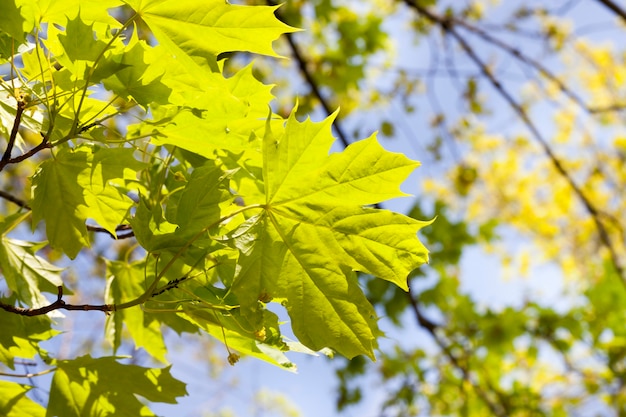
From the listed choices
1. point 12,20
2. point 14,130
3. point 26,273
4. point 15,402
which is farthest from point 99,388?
point 12,20

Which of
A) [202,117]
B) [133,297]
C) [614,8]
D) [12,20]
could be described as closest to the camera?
[12,20]

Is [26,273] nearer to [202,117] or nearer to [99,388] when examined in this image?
[99,388]

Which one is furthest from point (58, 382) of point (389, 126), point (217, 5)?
point (389, 126)

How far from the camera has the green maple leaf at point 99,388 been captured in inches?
34.6

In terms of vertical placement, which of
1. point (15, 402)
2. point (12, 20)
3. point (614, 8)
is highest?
point (614, 8)

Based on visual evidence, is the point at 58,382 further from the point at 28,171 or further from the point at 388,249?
the point at 28,171

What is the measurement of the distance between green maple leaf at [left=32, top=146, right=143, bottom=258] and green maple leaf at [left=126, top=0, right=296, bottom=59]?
0.56 ft

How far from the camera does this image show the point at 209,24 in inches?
28.8

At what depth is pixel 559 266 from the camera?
11.0 metres

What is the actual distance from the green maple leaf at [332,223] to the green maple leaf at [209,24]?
0.41 ft

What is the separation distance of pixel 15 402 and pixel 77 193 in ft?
1.12

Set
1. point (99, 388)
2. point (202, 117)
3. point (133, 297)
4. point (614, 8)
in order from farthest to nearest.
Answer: point (614, 8) < point (133, 297) < point (99, 388) < point (202, 117)

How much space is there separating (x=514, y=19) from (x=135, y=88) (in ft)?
12.7

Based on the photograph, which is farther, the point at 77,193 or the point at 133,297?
the point at 133,297
